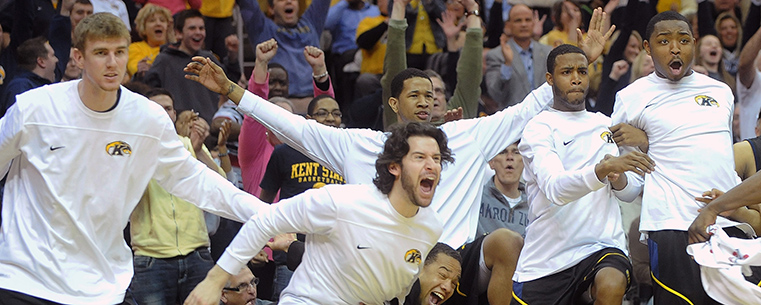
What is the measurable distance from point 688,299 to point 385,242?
1893 millimetres

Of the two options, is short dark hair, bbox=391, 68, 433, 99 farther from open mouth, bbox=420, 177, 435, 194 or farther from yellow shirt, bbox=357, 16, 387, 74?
yellow shirt, bbox=357, 16, 387, 74

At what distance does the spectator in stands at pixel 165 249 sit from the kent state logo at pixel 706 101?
11.8 feet

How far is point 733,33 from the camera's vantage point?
437 inches

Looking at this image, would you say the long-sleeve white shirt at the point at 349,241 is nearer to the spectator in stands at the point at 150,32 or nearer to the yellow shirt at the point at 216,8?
the spectator in stands at the point at 150,32

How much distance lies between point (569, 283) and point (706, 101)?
1.43 m

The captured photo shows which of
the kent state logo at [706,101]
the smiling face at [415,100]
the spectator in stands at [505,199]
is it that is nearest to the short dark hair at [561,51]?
the kent state logo at [706,101]

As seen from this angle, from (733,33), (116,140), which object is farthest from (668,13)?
(733,33)

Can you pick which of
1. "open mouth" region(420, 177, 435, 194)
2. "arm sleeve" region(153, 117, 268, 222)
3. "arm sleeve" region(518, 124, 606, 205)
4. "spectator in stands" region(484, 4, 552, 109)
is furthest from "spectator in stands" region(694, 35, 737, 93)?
"arm sleeve" region(153, 117, 268, 222)

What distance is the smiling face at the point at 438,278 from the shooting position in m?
5.96

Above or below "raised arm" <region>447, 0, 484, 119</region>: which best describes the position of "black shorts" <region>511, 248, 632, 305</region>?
below

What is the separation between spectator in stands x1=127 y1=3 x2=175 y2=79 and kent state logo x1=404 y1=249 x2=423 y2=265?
5606 mm

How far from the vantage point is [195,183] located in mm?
5141

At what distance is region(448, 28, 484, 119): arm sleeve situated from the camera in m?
8.35

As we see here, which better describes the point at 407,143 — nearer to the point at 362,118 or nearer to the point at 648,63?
the point at 362,118
